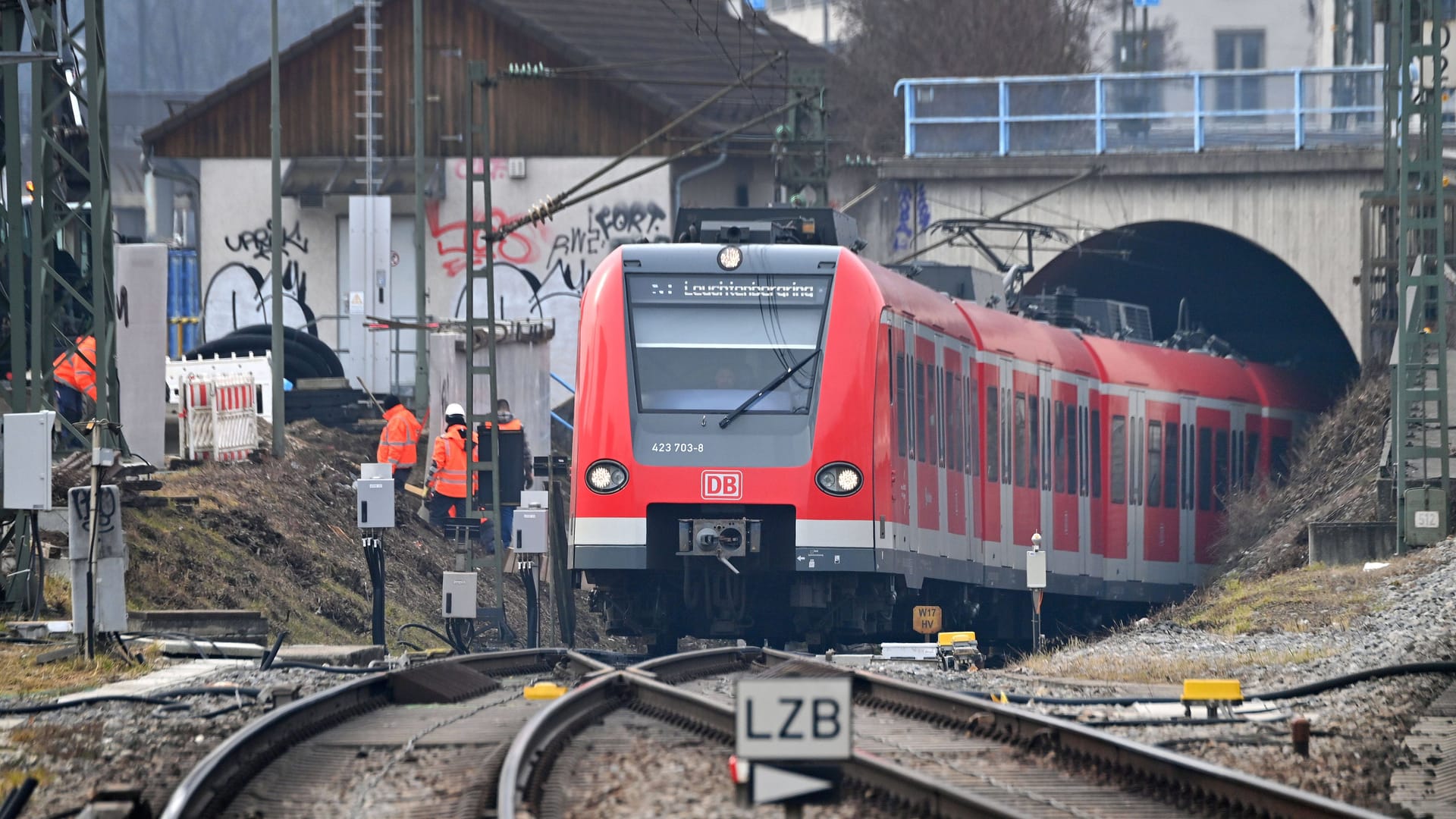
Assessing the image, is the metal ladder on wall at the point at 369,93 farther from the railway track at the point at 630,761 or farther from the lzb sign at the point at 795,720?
the lzb sign at the point at 795,720

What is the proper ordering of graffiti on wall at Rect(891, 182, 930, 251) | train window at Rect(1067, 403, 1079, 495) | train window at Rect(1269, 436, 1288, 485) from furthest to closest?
graffiti on wall at Rect(891, 182, 930, 251)
train window at Rect(1269, 436, 1288, 485)
train window at Rect(1067, 403, 1079, 495)

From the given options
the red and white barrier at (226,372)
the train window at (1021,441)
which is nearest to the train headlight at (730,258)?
the train window at (1021,441)

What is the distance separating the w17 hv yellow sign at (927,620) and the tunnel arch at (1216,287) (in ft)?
52.2

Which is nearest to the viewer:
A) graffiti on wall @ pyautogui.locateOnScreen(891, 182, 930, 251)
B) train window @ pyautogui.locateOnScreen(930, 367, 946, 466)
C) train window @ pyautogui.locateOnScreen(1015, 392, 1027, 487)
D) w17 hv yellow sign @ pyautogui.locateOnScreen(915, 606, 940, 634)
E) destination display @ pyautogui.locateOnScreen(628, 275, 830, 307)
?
destination display @ pyautogui.locateOnScreen(628, 275, 830, 307)

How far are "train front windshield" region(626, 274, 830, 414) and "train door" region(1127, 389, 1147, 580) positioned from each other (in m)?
9.82

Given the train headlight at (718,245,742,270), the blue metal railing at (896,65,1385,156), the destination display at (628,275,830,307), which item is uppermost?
the blue metal railing at (896,65,1385,156)

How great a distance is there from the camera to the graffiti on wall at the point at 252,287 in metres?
44.1

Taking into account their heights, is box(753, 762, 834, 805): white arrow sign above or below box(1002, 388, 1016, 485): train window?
below

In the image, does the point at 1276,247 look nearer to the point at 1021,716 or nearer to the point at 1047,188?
the point at 1047,188

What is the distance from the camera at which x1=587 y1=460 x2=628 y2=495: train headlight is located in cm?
1697

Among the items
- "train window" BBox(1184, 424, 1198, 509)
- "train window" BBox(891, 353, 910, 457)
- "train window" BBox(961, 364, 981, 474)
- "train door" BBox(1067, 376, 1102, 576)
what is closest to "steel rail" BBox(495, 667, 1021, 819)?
"train window" BBox(891, 353, 910, 457)

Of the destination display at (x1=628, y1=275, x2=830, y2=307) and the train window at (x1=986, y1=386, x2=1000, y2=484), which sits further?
the train window at (x1=986, y1=386, x2=1000, y2=484)

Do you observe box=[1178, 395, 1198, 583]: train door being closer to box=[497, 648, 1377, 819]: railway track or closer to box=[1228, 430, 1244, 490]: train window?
box=[1228, 430, 1244, 490]: train window

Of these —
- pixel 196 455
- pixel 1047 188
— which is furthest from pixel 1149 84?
pixel 196 455
